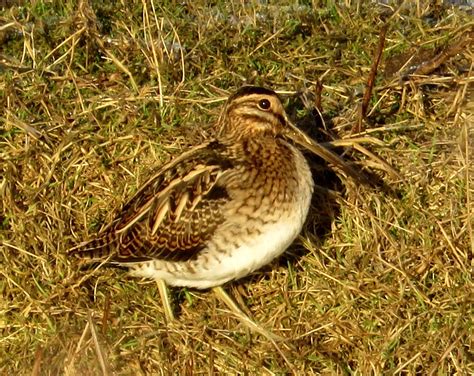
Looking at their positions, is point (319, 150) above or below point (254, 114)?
below

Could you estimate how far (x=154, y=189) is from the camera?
559 centimetres

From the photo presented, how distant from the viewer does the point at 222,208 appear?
213 inches

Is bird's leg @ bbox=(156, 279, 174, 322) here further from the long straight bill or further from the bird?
the long straight bill

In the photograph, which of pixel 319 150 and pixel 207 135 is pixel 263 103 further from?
pixel 207 135

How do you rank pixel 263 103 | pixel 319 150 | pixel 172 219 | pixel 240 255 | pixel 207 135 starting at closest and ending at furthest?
pixel 240 255, pixel 172 219, pixel 263 103, pixel 319 150, pixel 207 135

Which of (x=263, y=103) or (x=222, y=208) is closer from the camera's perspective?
(x=222, y=208)

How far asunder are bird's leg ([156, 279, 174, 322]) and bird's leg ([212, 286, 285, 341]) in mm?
240

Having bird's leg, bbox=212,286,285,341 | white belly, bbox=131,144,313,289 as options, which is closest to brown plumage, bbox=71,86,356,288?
white belly, bbox=131,144,313,289

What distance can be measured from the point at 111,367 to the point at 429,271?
4.99 feet

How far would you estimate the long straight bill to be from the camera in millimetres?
5727

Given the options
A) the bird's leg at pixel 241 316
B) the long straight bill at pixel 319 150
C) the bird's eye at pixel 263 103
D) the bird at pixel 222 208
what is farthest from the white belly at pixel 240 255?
the bird's eye at pixel 263 103

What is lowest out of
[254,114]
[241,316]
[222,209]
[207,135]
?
[241,316]

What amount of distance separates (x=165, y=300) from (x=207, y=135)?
0.94m

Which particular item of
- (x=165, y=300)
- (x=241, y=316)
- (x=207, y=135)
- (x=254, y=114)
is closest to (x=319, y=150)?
(x=254, y=114)
